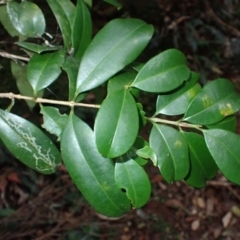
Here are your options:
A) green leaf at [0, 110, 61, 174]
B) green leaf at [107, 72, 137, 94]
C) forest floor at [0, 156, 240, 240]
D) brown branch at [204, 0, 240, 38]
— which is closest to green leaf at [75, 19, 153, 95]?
green leaf at [107, 72, 137, 94]

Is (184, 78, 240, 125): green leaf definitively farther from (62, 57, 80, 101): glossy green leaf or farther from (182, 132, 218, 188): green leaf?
(62, 57, 80, 101): glossy green leaf

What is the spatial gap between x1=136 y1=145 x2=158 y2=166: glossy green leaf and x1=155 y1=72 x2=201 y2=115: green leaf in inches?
3.3

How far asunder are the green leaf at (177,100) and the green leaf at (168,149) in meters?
0.04

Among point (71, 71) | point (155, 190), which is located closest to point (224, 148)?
point (71, 71)

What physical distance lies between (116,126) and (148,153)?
7cm

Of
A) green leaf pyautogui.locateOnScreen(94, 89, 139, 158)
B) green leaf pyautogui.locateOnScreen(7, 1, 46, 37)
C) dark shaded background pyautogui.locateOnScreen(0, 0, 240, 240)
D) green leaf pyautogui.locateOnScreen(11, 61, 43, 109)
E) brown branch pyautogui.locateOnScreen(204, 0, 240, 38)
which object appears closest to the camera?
green leaf pyautogui.locateOnScreen(94, 89, 139, 158)

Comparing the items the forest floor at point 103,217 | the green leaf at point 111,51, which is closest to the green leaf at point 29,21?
the green leaf at point 111,51

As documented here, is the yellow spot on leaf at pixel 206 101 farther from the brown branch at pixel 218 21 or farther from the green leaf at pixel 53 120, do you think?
the brown branch at pixel 218 21

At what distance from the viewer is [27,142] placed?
2.78ft

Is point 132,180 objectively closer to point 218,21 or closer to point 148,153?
point 148,153

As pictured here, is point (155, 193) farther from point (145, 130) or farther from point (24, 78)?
point (24, 78)

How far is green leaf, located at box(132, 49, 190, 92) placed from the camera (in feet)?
2.65

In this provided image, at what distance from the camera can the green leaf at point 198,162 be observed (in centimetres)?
83

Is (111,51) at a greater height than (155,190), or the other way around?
(111,51)
